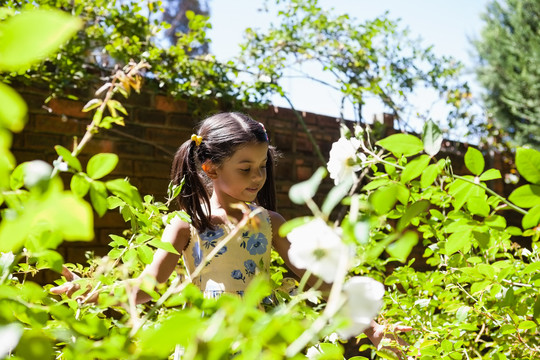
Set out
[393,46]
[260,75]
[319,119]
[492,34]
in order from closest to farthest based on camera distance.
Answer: [260,75]
[319,119]
[393,46]
[492,34]

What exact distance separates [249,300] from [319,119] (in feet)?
11.6

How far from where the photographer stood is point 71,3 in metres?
3.03

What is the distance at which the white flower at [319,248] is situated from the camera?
0.50 m

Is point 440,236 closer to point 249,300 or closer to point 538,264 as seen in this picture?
point 538,264

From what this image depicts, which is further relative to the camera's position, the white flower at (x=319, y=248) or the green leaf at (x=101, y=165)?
the green leaf at (x=101, y=165)

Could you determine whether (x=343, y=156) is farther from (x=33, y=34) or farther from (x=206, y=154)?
(x=206, y=154)

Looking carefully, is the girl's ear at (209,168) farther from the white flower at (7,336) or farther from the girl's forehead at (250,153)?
the white flower at (7,336)

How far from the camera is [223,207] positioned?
1.88m

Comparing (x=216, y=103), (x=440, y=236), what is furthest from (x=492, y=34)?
(x=440, y=236)

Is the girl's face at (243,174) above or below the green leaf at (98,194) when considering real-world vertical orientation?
below

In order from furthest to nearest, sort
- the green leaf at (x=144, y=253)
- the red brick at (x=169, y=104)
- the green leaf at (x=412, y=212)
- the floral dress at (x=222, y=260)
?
the red brick at (x=169, y=104), the floral dress at (x=222, y=260), the green leaf at (x=144, y=253), the green leaf at (x=412, y=212)

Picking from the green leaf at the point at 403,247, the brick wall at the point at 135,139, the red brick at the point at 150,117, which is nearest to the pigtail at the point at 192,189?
the brick wall at the point at 135,139

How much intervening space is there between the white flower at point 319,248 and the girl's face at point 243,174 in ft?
4.12

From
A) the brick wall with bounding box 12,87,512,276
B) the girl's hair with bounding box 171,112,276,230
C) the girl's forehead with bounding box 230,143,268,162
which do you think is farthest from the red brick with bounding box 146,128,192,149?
the girl's forehead with bounding box 230,143,268,162
